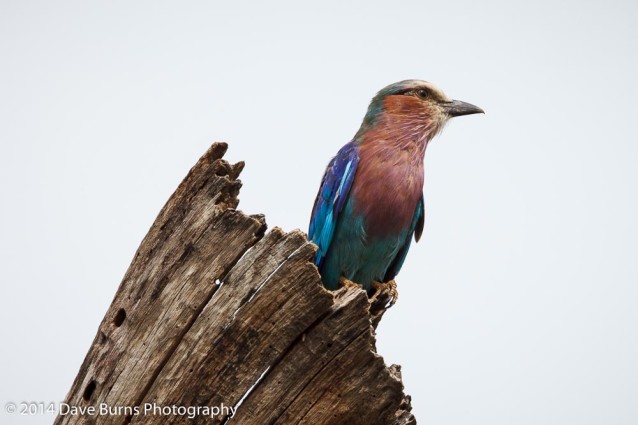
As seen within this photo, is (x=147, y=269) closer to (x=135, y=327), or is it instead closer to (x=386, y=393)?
(x=135, y=327)

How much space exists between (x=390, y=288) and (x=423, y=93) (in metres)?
1.93

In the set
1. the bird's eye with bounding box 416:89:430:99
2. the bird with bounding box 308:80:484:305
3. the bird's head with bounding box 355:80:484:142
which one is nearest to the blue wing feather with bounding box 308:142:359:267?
the bird with bounding box 308:80:484:305

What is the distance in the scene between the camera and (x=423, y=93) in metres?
6.81

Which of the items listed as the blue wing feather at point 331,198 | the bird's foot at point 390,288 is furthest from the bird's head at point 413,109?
the bird's foot at point 390,288

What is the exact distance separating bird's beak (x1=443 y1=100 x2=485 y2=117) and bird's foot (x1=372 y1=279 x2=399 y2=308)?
176 centimetres

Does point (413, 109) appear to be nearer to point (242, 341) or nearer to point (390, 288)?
point (390, 288)

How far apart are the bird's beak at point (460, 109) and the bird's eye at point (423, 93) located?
20 centimetres

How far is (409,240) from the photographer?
6598 mm

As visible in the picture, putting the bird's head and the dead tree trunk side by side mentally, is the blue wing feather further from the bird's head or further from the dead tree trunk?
the dead tree trunk

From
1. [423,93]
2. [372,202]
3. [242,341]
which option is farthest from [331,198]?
[242,341]

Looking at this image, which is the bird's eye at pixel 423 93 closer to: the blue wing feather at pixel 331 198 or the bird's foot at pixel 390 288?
the blue wing feather at pixel 331 198

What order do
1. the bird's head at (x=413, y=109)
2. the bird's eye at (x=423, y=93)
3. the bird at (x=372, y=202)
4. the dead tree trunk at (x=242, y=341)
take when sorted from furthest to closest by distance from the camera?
the bird's eye at (x=423, y=93) → the bird's head at (x=413, y=109) → the bird at (x=372, y=202) → the dead tree trunk at (x=242, y=341)

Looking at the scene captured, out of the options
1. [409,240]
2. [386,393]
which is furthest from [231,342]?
[409,240]

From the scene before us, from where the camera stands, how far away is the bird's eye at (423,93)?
6789mm
